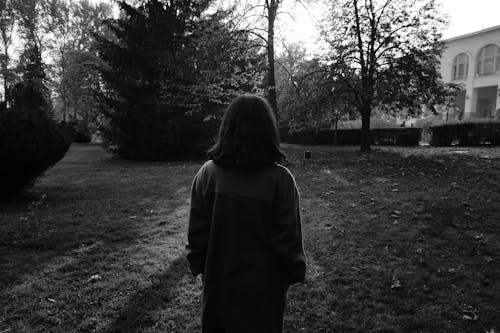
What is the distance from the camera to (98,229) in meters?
5.98

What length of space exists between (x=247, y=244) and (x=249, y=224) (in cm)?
12

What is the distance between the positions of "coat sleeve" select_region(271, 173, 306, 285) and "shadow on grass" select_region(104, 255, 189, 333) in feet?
6.63

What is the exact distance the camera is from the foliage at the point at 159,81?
16281 mm

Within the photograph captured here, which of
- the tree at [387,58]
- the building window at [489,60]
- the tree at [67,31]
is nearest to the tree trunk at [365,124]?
the tree at [387,58]

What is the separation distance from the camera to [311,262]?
4.76 metres

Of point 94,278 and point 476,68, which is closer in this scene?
point 94,278

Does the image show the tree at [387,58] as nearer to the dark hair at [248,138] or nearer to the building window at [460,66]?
the dark hair at [248,138]

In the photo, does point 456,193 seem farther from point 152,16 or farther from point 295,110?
point 152,16

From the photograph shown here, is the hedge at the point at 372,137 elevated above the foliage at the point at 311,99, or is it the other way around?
the foliage at the point at 311,99

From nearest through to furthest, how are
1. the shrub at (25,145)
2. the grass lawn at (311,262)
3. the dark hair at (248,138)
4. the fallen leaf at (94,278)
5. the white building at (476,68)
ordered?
the dark hair at (248,138) → the grass lawn at (311,262) → the fallen leaf at (94,278) → the shrub at (25,145) → the white building at (476,68)

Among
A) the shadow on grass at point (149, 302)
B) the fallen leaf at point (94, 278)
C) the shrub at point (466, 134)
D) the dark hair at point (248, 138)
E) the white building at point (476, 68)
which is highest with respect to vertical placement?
the white building at point (476, 68)

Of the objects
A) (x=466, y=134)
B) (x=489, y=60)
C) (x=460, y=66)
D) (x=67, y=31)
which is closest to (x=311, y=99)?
(x=466, y=134)

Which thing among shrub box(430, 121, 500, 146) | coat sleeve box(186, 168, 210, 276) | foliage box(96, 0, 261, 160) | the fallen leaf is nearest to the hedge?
shrub box(430, 121, 500, 146)

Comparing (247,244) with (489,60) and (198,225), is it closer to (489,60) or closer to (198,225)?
(198,225)
